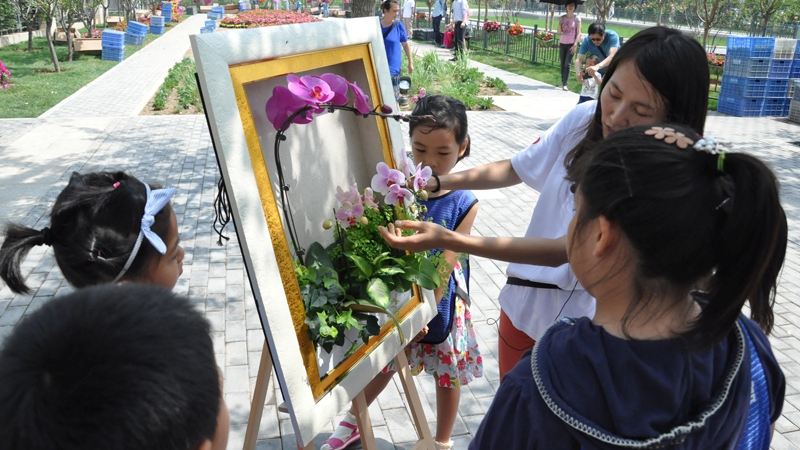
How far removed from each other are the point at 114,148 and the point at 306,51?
728 centimetres

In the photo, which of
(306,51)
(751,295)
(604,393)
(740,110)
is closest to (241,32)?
(306,51)

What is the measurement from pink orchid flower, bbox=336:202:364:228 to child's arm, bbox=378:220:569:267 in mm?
92

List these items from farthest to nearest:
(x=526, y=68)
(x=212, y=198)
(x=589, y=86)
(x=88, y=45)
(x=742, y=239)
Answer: (x=88, y=45) < (x=526, y=68) < (x=589, y=86) < (x=212, y=198) < (x=742, y=239)

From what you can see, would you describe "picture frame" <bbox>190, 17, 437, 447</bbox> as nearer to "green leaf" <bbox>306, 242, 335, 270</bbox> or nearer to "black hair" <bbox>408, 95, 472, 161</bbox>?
"green leaf" <bbox>306, 242, 335, 270</bbox>

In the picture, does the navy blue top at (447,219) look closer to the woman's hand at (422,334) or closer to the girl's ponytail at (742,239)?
the woman's hand at (422,334)

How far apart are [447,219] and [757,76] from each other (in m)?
11.5

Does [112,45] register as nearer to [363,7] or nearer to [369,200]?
[363,7]

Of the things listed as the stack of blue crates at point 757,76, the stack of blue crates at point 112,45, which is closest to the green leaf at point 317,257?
the stack of blue crates at point 757,76

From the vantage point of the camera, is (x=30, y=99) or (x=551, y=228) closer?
(x=551, y=228)

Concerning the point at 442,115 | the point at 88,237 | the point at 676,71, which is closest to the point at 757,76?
the point at 442,115

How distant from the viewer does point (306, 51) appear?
1.73 metres

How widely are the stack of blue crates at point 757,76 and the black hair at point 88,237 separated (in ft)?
39.9

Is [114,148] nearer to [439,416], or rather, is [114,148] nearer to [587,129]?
[439,416]

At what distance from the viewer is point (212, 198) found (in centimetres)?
636
